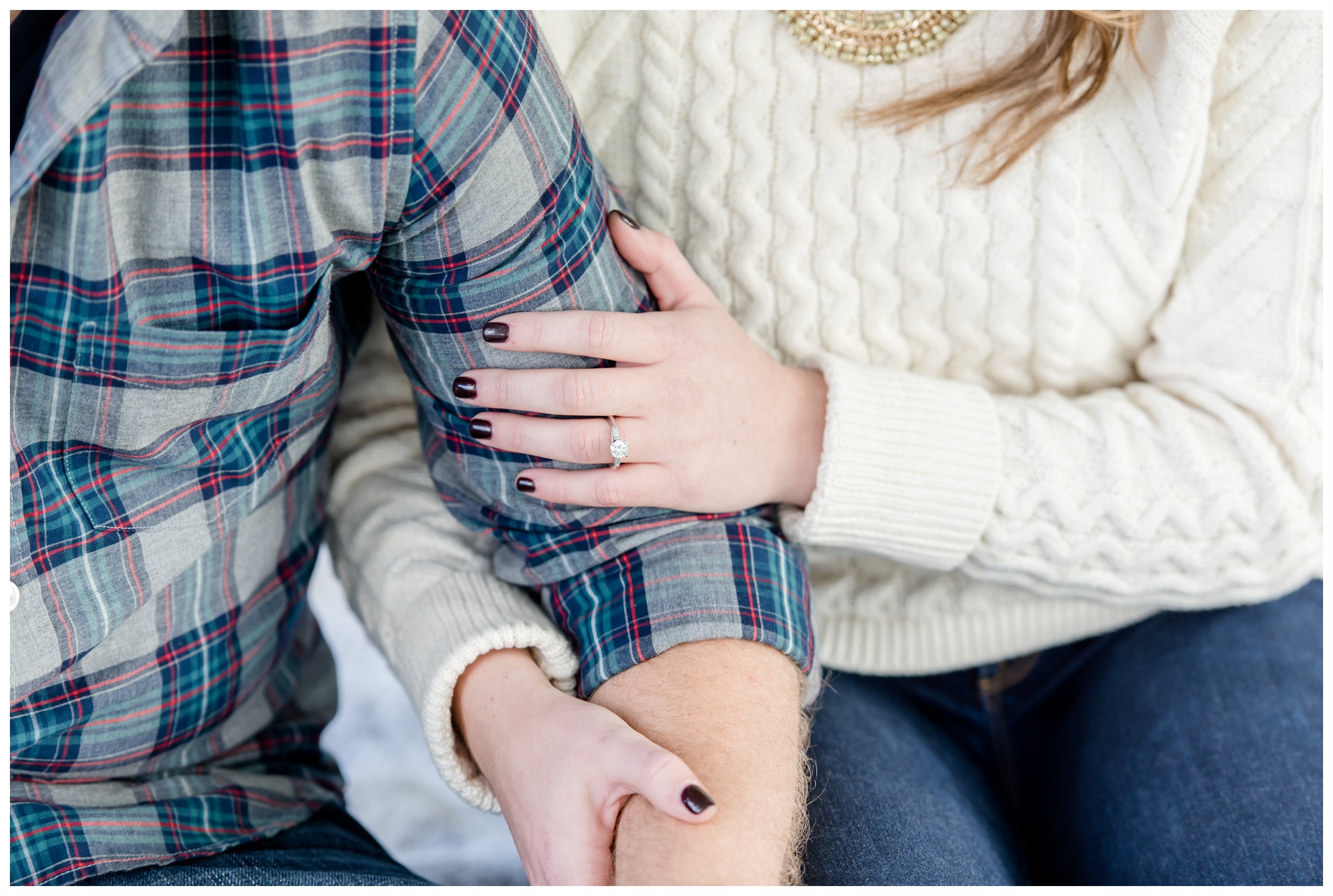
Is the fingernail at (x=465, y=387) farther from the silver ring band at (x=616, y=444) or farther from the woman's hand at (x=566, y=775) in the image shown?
the woman's hand at (x=566, y=775)

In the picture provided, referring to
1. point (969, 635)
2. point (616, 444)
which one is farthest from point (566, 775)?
point (969, 635)

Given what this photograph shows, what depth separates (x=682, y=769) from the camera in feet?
1.80

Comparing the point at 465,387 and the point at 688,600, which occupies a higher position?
the point at 465,387

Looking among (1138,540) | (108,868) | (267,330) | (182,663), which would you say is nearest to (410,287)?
(267,330)

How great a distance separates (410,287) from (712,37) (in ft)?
1.08

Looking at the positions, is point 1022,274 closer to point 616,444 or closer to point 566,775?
point 616,444

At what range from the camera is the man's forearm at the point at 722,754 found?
1.79ft

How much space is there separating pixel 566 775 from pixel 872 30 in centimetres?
62

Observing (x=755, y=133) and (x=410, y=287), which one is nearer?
(x=410, y=287)

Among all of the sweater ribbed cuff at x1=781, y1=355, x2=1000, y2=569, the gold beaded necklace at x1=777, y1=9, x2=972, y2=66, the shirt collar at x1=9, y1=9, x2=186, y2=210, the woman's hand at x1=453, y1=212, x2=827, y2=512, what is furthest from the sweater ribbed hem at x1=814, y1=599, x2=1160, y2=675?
the shirt collar at x1=9, y1=9, x2=186, y2=210

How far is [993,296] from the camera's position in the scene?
0.78 meters

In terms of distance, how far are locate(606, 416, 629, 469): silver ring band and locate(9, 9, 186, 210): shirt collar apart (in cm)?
36

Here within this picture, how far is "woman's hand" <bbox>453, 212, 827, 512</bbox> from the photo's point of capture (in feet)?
2.10

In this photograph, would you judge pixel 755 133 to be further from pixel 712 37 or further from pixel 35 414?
pixel 35 414
